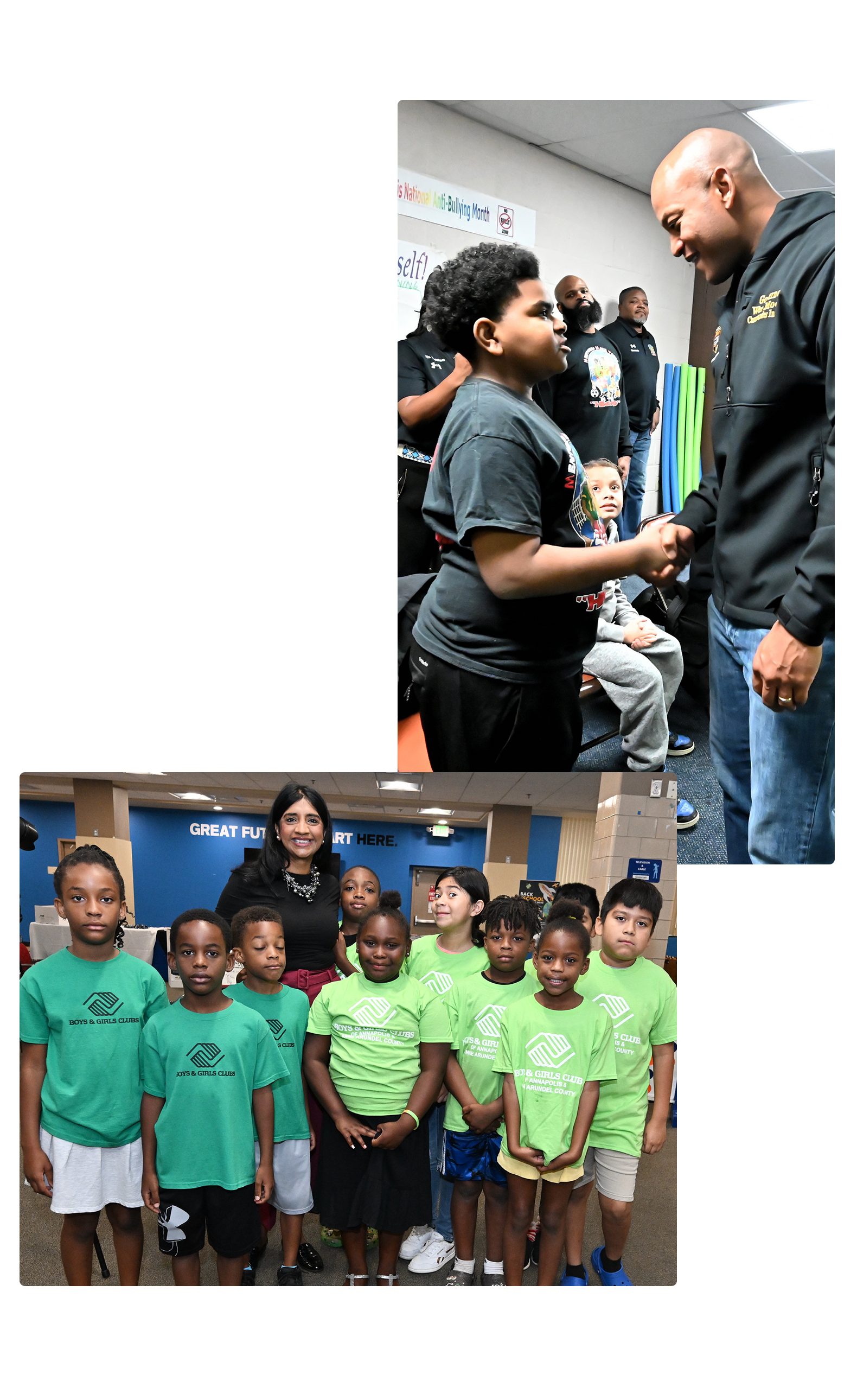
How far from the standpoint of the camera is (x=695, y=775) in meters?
2.21

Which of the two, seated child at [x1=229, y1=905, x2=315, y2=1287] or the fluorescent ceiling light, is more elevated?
the fluorescent ceiling light

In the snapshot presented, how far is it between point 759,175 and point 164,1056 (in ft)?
7.28

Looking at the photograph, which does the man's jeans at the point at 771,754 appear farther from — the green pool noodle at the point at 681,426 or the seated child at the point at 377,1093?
the seated child at the point at 377,1093

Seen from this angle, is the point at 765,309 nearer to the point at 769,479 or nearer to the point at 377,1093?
the point at 769,479

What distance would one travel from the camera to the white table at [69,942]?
2207mm

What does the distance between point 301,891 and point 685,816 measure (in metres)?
0.88

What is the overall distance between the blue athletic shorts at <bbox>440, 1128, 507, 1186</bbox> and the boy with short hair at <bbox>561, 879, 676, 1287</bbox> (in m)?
0.18

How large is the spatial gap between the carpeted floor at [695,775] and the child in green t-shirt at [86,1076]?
3.65ft

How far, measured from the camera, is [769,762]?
2.12 meters

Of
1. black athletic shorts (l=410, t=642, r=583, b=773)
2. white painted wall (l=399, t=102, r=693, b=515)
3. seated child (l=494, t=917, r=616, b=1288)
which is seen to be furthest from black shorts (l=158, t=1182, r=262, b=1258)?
white painted wall (l=399, t=102, r=693, b=515)

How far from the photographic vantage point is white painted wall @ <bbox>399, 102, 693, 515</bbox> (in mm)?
2066

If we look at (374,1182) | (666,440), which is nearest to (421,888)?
(374,1182)

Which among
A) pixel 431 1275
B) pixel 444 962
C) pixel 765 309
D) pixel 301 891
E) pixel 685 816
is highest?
pixel 765 309

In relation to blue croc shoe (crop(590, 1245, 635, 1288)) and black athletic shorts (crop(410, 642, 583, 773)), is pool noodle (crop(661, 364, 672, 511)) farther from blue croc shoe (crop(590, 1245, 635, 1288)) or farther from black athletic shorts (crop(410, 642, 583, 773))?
blue croc shoe (crop(590, 1245, 635, 1288))
